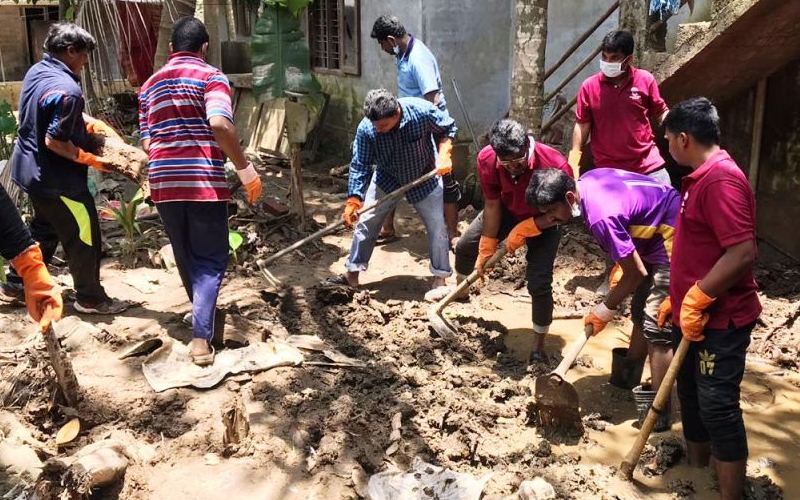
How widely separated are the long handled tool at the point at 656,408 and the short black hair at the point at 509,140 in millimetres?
1631

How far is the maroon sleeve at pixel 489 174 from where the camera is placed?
5.00 meters

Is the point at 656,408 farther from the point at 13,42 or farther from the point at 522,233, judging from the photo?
the point at 13,42

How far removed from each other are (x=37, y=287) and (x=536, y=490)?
2665 millimetres

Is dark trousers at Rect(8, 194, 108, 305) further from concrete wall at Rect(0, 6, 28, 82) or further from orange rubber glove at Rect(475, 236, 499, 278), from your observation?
concrete wall at Rect(0, 6, 28, 82)

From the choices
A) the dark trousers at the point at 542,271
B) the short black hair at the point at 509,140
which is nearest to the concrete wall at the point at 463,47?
the dark trousers at the point at 542,271

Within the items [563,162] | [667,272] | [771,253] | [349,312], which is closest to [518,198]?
[563,162]

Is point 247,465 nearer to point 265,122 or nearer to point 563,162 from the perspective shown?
point 563,162

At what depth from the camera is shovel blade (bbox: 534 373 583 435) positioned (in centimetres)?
417

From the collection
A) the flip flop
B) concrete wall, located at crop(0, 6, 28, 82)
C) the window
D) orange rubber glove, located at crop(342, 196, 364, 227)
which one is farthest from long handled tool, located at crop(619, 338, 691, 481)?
concrete wall, located at crop(0, 6, 28, 82)

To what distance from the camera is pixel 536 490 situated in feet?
11.4

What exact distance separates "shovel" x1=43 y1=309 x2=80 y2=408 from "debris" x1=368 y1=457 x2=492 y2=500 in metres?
1.78

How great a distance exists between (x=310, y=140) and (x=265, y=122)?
82 centimetres

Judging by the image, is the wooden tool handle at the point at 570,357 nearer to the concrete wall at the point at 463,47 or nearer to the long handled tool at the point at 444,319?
the long handled tool at the point at 444,319

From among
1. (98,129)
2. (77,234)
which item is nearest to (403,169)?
(98,129)
